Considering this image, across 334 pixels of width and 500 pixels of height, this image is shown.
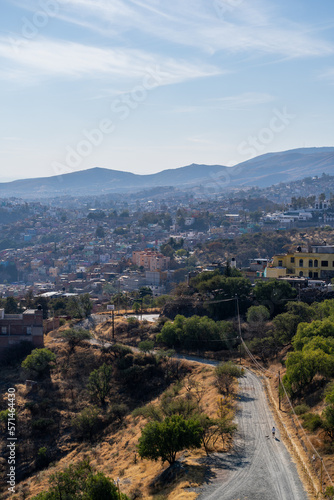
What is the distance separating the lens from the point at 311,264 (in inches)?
1266

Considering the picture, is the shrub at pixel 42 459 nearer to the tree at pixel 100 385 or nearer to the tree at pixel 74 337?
the tree at pixel 100 385

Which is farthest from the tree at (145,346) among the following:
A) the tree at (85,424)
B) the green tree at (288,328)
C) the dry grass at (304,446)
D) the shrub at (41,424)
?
the dry grass at (304,446)

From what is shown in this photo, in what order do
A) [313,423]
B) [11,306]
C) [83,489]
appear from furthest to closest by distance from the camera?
[11,306] → [313,423] → [83,489]

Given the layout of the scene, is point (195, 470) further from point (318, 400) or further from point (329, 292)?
point (329, 292)

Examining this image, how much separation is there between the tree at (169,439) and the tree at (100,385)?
8171mm

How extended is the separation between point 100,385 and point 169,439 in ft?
28.7

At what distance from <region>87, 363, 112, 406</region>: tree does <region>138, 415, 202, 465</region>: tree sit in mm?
8171

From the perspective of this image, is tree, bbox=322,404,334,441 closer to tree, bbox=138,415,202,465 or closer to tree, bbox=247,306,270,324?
tree, bbox=138,415,202,465

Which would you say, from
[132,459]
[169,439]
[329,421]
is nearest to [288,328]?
[132,459]

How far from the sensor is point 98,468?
16734 millimetres

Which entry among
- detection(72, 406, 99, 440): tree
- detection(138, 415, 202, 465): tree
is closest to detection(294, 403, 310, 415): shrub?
detection(138, 415, 202, 465): tree

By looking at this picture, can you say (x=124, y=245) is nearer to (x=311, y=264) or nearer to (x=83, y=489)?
(x=311, y=264)

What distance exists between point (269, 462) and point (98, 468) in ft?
18.9

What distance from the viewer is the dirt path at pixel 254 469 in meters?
11.6
